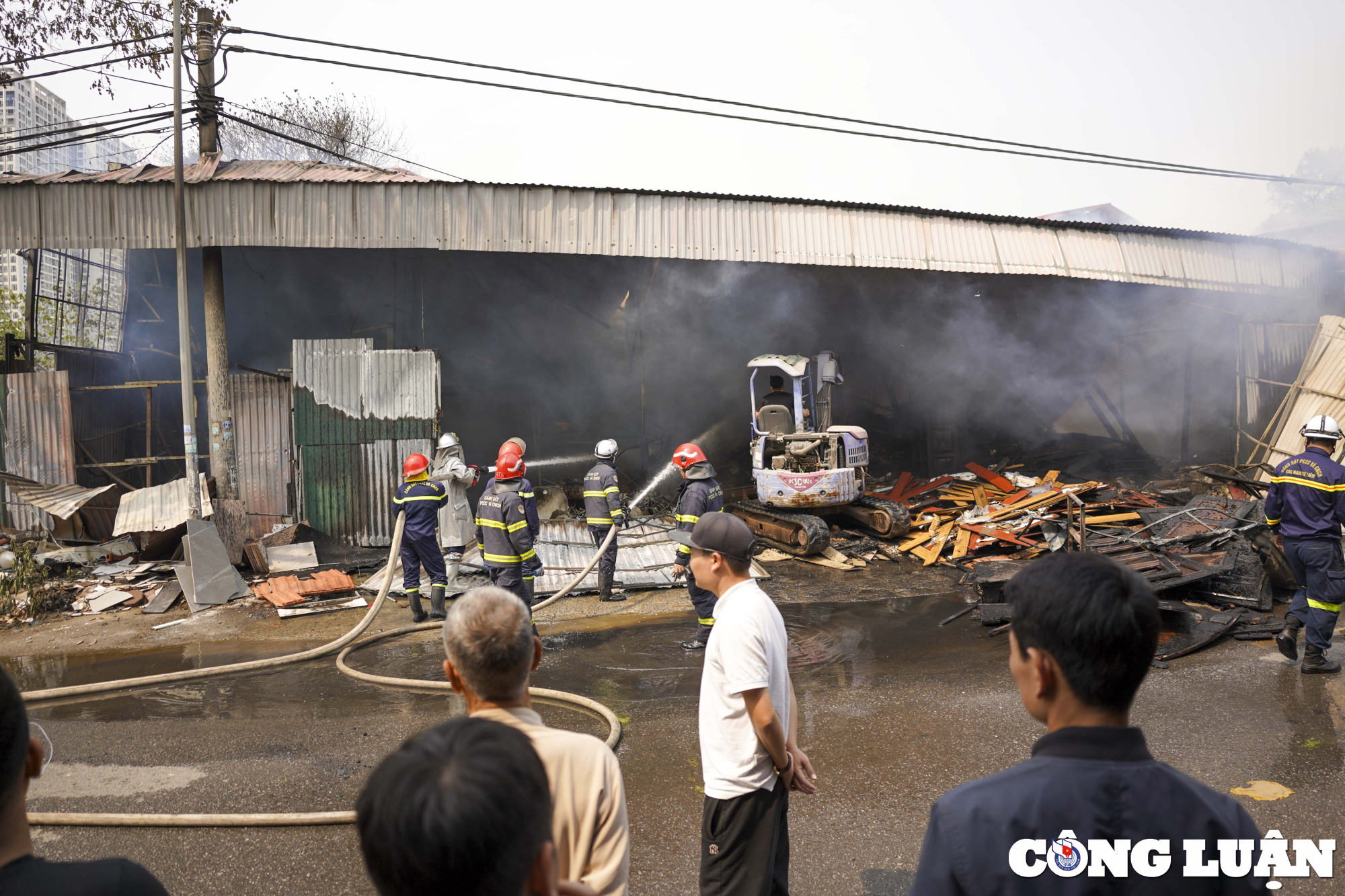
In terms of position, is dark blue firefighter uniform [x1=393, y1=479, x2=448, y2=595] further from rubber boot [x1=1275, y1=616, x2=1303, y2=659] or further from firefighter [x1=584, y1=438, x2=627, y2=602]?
rubber boot [x1=1275, y1=616, x2=1303, y2=659]

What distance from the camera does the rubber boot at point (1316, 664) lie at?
6199mm

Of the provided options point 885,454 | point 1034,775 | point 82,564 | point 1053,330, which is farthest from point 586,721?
point 1053,330

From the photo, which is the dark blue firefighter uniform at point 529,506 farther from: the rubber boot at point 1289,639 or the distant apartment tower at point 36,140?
the distant apartment tower at point 36,140

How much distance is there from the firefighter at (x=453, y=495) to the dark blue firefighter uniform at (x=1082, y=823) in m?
10.3

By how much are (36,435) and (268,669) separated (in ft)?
23.4

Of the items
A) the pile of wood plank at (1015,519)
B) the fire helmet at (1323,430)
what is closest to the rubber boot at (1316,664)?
the fire helmet at (1323,430)

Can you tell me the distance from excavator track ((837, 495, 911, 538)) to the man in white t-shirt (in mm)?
9618

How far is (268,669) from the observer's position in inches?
289

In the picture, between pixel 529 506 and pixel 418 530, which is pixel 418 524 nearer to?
pixel 418 530

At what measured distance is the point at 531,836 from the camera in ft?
4.00

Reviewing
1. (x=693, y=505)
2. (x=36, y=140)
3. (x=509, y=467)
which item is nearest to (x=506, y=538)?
(x=509, y=467)

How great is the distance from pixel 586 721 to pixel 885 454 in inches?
550

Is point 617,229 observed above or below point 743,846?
above

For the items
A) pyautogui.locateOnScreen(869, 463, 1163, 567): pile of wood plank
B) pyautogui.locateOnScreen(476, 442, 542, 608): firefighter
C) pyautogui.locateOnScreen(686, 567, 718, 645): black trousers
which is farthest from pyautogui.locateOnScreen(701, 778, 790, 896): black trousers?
pyautogui.locateOnScreen(869, 463, 1163, 567): pile of wood plank
